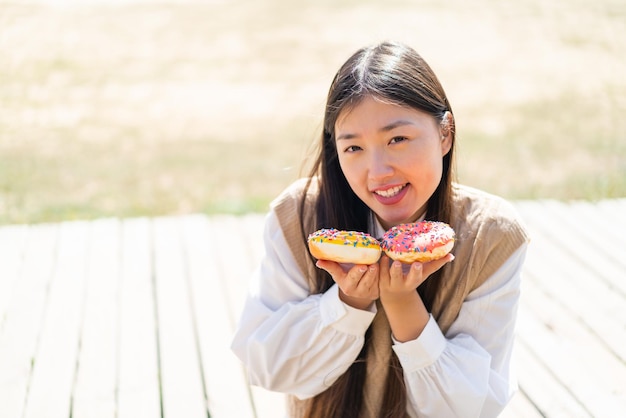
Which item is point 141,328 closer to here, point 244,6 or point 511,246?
point 511,246

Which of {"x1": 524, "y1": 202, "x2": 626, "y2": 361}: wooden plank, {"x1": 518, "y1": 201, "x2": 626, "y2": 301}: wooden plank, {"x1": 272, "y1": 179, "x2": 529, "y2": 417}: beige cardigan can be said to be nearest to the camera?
{"x1": 272, "y1": 179, "x2": 529, "y2": 417}: beige cardigan

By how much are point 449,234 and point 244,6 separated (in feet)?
30.9

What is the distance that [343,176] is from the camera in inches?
92.7

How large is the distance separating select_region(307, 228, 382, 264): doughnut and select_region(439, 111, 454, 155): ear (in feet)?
1.09

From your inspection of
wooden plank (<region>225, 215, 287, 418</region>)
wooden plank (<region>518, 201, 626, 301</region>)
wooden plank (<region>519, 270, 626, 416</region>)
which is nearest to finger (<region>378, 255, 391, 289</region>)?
wooden plank (<region>225, 215, 287, 418</region>)

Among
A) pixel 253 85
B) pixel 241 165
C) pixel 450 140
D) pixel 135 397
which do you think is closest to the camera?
pixel 450 140

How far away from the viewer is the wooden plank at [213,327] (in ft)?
9.59

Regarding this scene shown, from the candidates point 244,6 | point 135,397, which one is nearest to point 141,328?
point 135,397

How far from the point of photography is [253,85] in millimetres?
8617

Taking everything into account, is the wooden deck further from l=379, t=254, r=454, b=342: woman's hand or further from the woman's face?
the woman's face

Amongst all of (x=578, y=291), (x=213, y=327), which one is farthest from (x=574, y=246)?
(x=213, y=327)

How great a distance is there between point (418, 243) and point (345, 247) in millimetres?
173

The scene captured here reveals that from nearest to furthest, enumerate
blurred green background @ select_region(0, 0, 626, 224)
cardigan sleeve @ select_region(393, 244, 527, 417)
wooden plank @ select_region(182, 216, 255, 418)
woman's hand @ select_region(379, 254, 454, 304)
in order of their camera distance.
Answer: woman's hand @ select_region(379, 254, 454, 304)
cardigan sleeve @ select_region(393, 244, 527, 417)
wooden plank @ select_region(182, 216, 255, 418)
blurred green background @ select_region(0, 0, 626, 224)

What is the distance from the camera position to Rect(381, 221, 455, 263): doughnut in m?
2.01
